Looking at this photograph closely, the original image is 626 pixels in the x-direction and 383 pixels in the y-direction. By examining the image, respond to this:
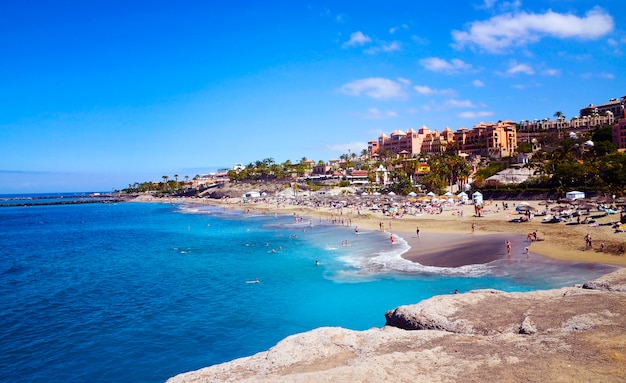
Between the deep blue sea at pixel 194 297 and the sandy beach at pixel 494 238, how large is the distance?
218cm

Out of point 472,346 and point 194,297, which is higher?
point 472,346

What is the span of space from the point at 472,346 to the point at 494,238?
26690 millimetres

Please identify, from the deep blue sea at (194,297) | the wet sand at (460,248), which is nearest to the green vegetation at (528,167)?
the wet sand at (460,248)

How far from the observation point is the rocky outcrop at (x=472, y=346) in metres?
8.30

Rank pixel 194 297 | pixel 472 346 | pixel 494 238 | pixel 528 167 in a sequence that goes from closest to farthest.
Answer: pixel 472 346 < pixel 194 297 < pixel 494 238 < pixel 528 167

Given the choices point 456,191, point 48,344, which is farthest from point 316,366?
point 456,191

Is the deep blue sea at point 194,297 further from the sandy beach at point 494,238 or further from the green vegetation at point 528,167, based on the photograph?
the green vegetation at point 528,167

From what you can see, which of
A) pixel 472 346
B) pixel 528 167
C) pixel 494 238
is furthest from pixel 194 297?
pixel 528 167

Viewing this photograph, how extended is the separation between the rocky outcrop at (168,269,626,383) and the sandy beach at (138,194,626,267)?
13.5 metres

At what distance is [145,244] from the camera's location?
148 ft

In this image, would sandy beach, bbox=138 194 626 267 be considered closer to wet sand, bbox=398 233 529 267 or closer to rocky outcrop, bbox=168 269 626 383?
wet sand, bbox=398 233 529 267

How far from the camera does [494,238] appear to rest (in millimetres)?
33750

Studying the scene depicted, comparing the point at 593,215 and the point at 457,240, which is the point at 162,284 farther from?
the point at 593,215

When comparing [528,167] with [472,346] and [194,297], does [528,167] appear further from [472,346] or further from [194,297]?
[472,346]
